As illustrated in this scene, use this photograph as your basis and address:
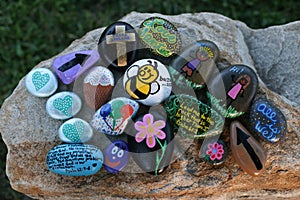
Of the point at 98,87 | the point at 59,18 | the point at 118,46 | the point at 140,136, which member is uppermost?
the point at 118,46

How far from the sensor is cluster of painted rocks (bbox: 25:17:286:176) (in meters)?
1.68

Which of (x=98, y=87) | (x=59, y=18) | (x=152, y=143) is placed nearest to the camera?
(x=152, y=143)

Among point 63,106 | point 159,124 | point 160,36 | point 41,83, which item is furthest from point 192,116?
point 41,83

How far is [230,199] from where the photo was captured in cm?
185

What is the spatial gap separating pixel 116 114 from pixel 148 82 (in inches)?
6.1

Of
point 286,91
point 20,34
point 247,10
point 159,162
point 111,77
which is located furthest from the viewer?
point 247,10

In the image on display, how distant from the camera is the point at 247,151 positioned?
5.51ft

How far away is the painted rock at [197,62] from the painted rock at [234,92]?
0.06 meters

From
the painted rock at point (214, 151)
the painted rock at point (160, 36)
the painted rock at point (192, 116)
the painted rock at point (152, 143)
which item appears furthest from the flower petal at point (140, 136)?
the painted rock at point (160, 36)

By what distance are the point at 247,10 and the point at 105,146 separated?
159cm

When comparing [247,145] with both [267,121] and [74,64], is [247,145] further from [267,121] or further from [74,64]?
[74,64]

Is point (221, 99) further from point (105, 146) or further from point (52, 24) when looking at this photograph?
point (52, 24)

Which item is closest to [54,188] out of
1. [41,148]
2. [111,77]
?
[41,148]

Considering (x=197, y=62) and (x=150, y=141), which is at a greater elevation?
(x=197, y=62)
